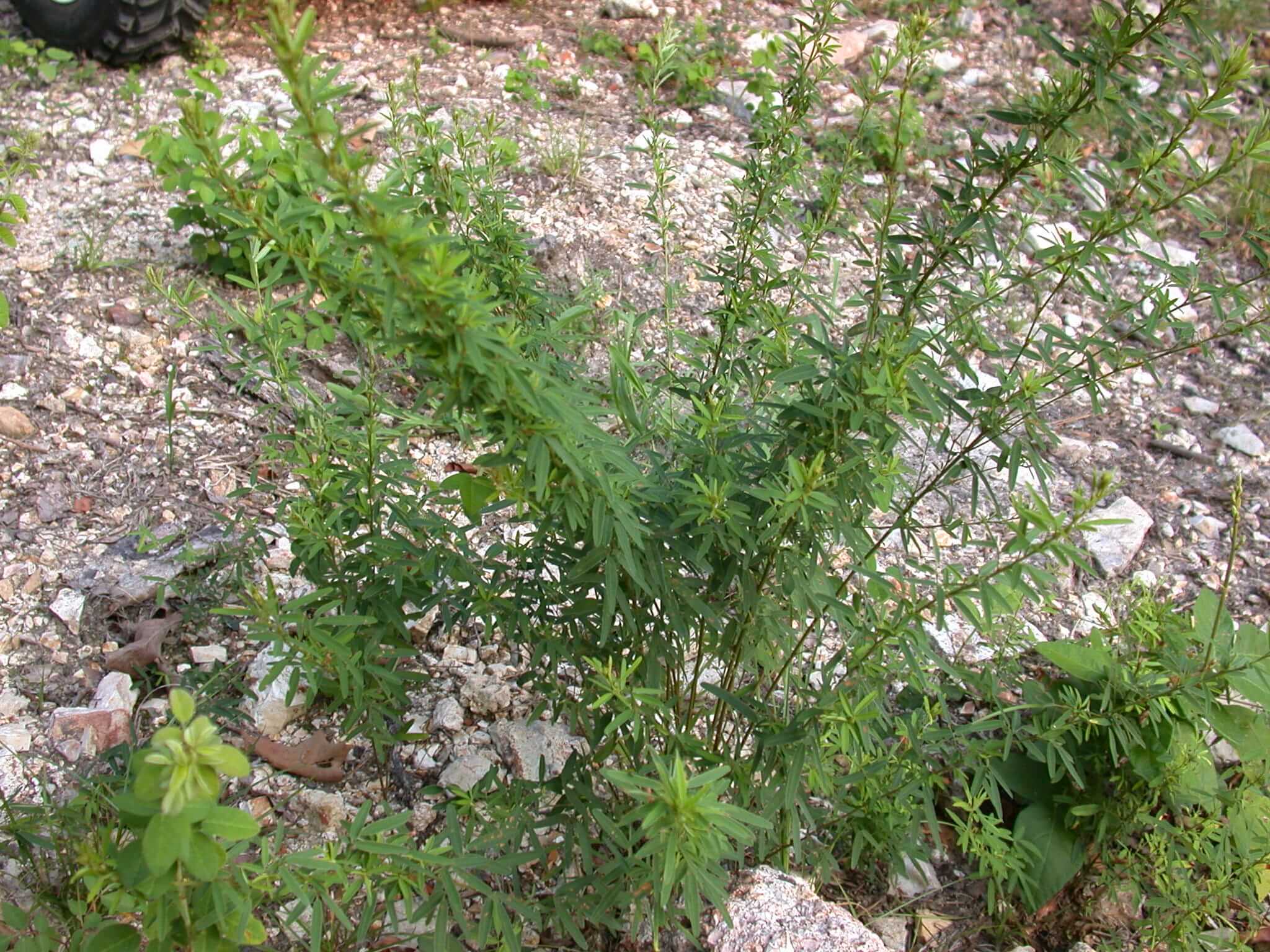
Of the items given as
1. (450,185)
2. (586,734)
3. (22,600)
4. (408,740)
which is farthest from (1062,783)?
(22,600)

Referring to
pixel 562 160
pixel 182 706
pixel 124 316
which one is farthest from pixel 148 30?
pixel 182 706

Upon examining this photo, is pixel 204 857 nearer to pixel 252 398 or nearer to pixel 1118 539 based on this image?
pixel 252 398

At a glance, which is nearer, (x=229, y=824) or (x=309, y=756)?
(x=229, y=824)

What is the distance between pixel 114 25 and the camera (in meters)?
5.25

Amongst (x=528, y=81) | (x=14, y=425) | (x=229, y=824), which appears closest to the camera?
(x=229, y=824)

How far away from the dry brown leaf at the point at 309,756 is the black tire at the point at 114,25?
13.7 ft

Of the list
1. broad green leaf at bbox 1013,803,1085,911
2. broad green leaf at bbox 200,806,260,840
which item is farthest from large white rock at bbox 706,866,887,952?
broad green leaf at bbox 200,806,260,840

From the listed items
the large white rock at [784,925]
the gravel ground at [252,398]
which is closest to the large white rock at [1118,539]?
the gravel ground at [252,398]

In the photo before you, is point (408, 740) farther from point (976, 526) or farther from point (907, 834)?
point (976, 526)

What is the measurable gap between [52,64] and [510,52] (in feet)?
7.53

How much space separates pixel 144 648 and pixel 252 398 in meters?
1.14

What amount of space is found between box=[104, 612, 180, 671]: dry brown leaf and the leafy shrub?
62 centimetres

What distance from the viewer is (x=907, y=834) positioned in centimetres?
230

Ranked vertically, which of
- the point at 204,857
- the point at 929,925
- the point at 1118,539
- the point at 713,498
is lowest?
the point at 929,925
